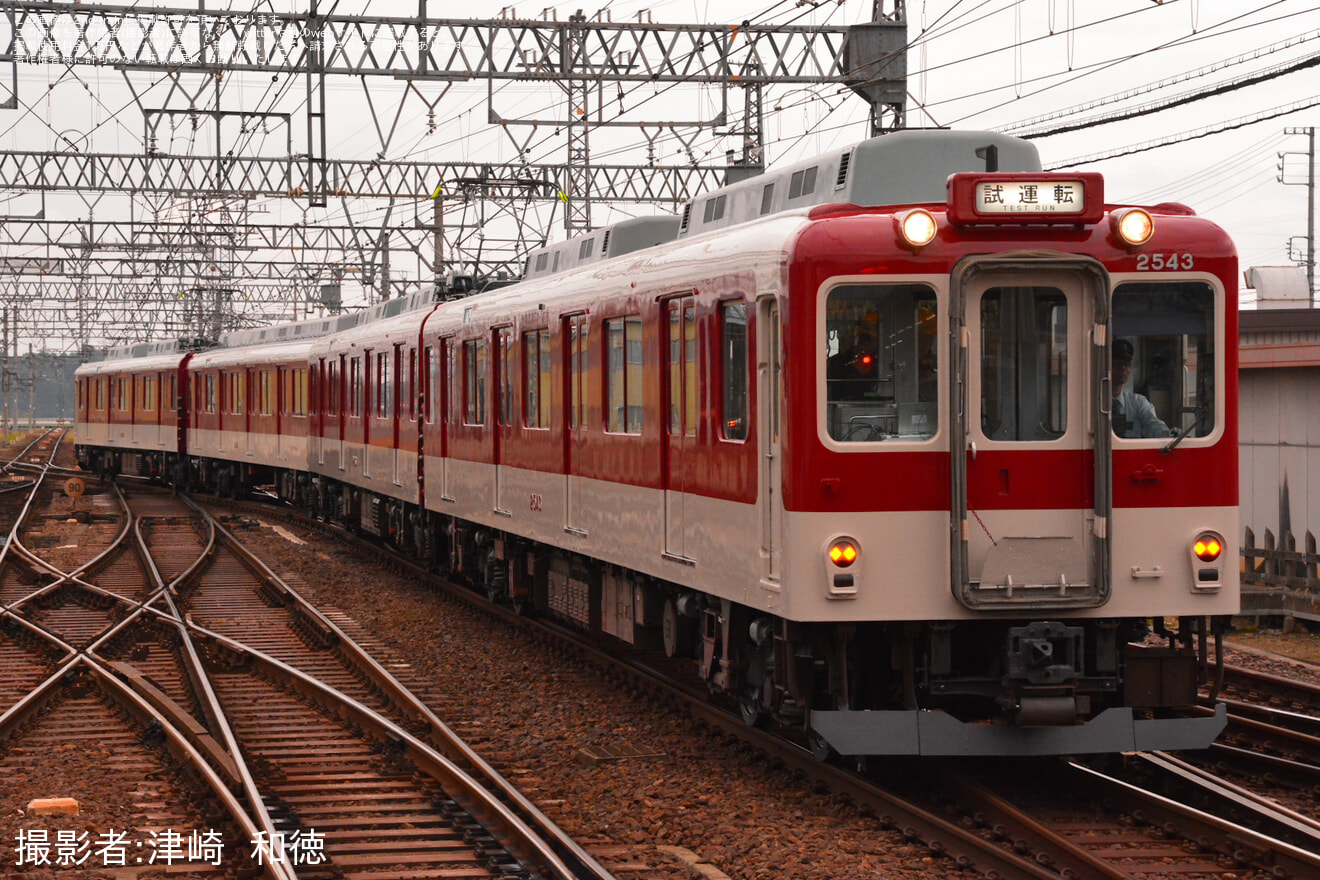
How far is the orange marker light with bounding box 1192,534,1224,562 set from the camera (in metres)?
8.52

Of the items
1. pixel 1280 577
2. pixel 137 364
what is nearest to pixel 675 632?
pixel 1280 577

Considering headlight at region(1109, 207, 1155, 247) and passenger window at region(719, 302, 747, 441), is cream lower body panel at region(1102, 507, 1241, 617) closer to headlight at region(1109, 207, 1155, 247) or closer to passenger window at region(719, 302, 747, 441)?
headlight at region(1109, 207, 1155, 247)

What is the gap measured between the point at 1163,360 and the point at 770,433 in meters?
1.93

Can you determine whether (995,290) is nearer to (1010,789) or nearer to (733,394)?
(733,394)

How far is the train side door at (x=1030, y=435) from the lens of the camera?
27.2 ft

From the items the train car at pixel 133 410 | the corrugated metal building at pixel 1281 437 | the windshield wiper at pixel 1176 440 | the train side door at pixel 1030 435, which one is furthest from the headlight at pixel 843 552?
the train car at pixel 133 410

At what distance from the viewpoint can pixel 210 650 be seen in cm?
1454

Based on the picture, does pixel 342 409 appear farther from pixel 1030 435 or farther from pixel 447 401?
pixel 1030 435

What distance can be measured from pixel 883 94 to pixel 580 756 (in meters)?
10.6

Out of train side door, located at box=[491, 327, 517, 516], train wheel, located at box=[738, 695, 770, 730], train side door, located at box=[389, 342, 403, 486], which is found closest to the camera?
train wheel, located at box=[738, 695, 770, 730]

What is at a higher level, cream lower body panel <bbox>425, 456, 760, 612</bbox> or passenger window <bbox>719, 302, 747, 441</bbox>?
passenger window <bbox>719, 302, 747, 441</bbox>

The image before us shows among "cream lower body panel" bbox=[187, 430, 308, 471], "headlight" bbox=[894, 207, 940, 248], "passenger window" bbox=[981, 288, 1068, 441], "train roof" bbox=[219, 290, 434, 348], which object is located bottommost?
"cream lower body panel" bbox=[187, 430, 308, 471]

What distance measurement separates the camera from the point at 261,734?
10953 millimetres

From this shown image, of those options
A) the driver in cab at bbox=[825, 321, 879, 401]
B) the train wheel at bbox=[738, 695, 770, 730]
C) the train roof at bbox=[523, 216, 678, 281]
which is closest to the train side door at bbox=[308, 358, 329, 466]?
the train roof at bbox=[523, 216, 678, 281]
